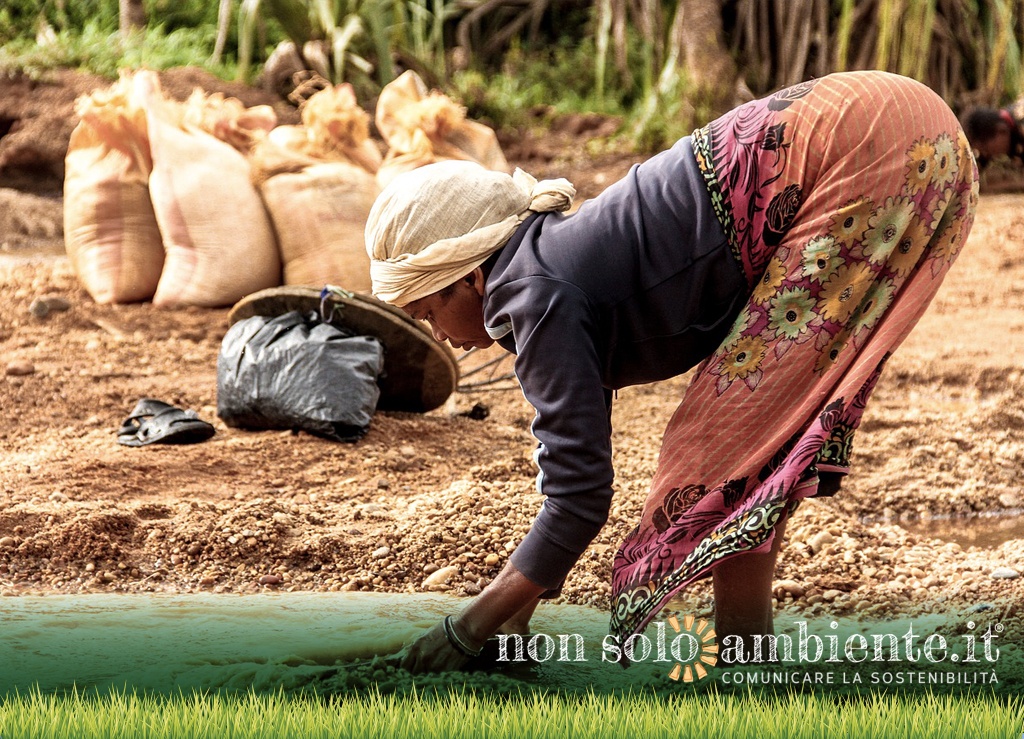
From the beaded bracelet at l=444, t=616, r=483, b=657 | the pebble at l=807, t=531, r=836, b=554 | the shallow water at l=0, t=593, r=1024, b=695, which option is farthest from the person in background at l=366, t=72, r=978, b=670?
the pebble at l=807, t=531, r=836, b=554

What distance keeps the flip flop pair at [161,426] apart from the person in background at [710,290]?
2.04 m

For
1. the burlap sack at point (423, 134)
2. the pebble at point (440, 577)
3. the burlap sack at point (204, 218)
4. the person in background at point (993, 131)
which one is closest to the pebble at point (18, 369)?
the burlap sack at point (204, 218)

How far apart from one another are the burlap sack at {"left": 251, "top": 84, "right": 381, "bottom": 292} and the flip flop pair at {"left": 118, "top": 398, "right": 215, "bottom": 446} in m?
1.48

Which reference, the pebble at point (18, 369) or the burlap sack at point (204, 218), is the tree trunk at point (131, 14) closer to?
the burlap sack at point (204, 218)

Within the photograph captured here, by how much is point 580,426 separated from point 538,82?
361 inches

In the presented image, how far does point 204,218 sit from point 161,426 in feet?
5.72

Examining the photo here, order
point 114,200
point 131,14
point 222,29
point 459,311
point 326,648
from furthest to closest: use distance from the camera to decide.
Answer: point 131,14 < point 222,29 < point 114,200 < point 326,648 < point 459,311

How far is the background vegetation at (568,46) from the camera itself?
8.38 meters

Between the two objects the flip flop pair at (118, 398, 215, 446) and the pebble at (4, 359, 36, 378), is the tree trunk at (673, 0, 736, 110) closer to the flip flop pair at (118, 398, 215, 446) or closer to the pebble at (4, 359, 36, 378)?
the pebble at (4, 359, 36, 378)

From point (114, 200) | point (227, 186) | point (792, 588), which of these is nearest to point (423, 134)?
point (227, 186)

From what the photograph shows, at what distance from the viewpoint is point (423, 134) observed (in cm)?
537

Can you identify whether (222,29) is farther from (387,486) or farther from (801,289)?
(801,289)

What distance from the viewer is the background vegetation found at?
838 cm

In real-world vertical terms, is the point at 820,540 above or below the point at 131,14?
below
